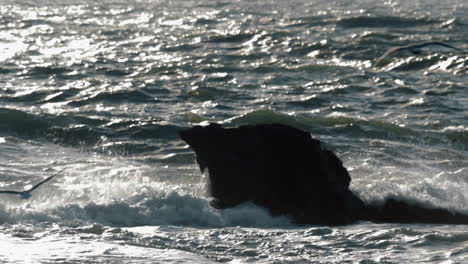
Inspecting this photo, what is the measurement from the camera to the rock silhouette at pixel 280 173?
43.9 ft

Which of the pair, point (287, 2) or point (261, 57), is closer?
point (261, 57)

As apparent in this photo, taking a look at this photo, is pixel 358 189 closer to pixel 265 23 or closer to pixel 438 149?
pixel 438 149

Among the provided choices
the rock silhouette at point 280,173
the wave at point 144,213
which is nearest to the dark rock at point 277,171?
the rock silhouette at point 280,173

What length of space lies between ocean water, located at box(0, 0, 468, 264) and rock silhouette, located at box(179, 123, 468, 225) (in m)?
0.23

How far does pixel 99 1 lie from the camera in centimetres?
4772

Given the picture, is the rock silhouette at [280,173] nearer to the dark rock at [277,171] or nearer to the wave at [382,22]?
the dark rock at [277,171]

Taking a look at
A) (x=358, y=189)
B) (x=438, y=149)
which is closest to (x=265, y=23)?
(x=438, y=149)

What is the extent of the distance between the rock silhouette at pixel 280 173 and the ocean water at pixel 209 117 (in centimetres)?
23

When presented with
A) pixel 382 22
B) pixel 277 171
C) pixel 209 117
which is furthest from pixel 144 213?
pixel 382 22

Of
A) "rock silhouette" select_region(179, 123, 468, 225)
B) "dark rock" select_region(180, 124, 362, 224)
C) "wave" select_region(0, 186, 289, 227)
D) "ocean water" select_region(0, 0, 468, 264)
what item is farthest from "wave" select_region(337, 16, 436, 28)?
"dark rock" select_region(180, 124, 362, 224)

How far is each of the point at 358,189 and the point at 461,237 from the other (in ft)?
9.74

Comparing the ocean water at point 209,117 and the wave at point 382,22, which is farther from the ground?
the wave at point 382,22

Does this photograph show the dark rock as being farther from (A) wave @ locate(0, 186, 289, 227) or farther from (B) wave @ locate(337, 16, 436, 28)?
(B) wave @ locate(337, 16, 436, 28)

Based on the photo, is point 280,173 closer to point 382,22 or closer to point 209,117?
point 209,117
